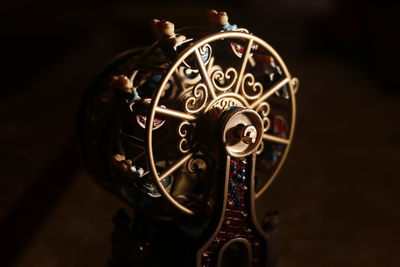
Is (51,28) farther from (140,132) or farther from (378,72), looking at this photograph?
(140,132)

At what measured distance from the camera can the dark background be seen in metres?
1.63

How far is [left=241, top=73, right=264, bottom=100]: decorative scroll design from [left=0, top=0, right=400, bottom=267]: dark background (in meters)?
0.57

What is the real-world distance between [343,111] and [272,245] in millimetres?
1694

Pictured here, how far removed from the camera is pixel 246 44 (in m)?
1.09

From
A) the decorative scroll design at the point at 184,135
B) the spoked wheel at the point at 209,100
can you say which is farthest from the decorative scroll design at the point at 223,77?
the decorative scroll design at the point at 184,135

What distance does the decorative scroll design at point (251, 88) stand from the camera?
45.5 inches

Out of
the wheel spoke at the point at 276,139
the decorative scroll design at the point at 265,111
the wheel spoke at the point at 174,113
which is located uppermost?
the decorative scroll design at the point at 265,111

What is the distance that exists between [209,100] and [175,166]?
0.52ft

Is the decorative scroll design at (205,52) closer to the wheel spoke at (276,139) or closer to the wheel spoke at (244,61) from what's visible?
the wheel spoke at (244,61)

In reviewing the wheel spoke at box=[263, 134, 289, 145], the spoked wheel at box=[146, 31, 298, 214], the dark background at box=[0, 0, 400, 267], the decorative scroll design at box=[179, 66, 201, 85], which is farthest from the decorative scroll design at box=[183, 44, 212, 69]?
the dark background at box=[0, 0, 400, 267]

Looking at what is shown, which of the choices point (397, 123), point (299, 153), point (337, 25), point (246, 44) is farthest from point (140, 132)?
point (337, 25)

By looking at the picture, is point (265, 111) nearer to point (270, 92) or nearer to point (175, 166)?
point (270, 92)

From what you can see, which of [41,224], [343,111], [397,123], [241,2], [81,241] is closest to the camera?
[81,241]

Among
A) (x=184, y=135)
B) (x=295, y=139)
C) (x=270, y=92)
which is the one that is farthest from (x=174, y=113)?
(x=295, y=139)
